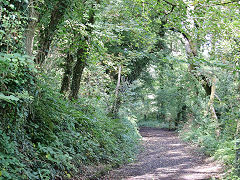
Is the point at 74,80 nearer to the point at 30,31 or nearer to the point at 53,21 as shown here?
the point at 53,21

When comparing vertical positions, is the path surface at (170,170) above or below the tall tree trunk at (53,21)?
below

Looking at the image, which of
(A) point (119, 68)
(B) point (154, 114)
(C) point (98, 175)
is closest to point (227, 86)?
(A) point (119, 68)

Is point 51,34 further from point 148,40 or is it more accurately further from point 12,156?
point 148,40

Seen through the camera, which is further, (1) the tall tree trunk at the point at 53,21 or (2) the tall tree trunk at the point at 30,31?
(1) the tall tree trunk at the point at 53,21

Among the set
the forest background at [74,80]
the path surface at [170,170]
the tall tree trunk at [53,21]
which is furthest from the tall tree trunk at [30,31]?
the path surface at [170,170]

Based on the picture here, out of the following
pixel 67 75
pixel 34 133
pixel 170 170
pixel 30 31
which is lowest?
pixel 170 170

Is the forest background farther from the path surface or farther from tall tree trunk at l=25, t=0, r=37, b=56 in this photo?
the path surface

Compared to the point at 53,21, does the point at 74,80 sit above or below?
below

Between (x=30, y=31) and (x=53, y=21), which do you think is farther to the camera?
(x=53, y=21)

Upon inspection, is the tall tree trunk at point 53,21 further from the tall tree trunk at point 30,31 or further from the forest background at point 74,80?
the tall tree trunk at point 30,31

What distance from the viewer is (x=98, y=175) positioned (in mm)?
5645

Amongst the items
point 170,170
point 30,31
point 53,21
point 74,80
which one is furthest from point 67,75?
point 170,170

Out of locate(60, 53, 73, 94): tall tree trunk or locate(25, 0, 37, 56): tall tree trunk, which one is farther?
locate(60, 53, 73, 94): tall tree trunk

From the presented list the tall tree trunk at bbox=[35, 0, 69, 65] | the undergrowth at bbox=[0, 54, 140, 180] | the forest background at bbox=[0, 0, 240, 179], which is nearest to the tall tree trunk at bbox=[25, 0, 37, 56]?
the forest background at bbox=[0, 0, 240, 179]
